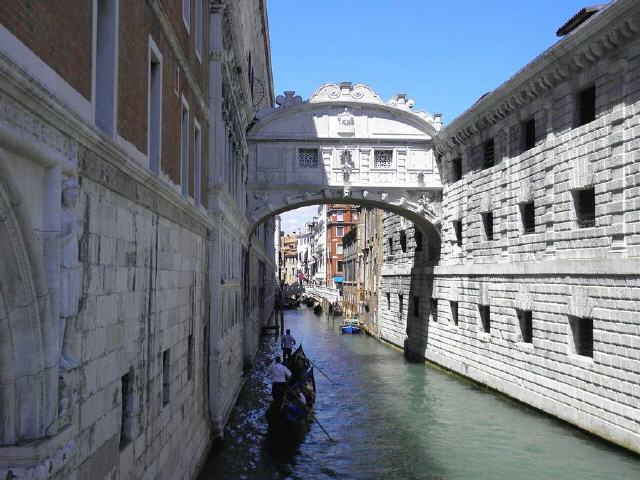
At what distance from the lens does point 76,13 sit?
453 centimetres

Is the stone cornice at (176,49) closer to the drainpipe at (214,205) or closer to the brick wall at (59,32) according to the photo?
the drainpipe at (214,205)

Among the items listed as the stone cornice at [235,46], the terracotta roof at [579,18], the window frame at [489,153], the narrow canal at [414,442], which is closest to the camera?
the narrow canal at [414,442]

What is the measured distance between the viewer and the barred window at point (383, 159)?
72.8ft

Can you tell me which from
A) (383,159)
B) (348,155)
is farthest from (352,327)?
(348,155)

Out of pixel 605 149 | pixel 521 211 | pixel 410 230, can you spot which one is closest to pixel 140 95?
pixel 605 149

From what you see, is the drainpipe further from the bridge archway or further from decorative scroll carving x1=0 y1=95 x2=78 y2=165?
the bridge archway

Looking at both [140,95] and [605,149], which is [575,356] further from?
[140,95]

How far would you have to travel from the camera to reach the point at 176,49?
329 inches

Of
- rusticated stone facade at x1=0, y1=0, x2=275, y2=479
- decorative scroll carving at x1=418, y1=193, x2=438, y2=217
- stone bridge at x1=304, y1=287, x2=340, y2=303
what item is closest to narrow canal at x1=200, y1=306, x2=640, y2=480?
rusticated stone facade at x1=0, y1=0, x2=275, y2=479

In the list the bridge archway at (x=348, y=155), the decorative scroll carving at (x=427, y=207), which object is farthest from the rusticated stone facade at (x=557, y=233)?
the bridge archway at (x=348, y=155)

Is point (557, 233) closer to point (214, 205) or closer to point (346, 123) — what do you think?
point (214, 205)

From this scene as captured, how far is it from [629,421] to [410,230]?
49.0 feet

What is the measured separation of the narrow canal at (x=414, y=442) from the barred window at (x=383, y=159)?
22.5 feet

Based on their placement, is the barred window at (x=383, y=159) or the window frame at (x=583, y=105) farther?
the barred window at (x=383, y=159)
